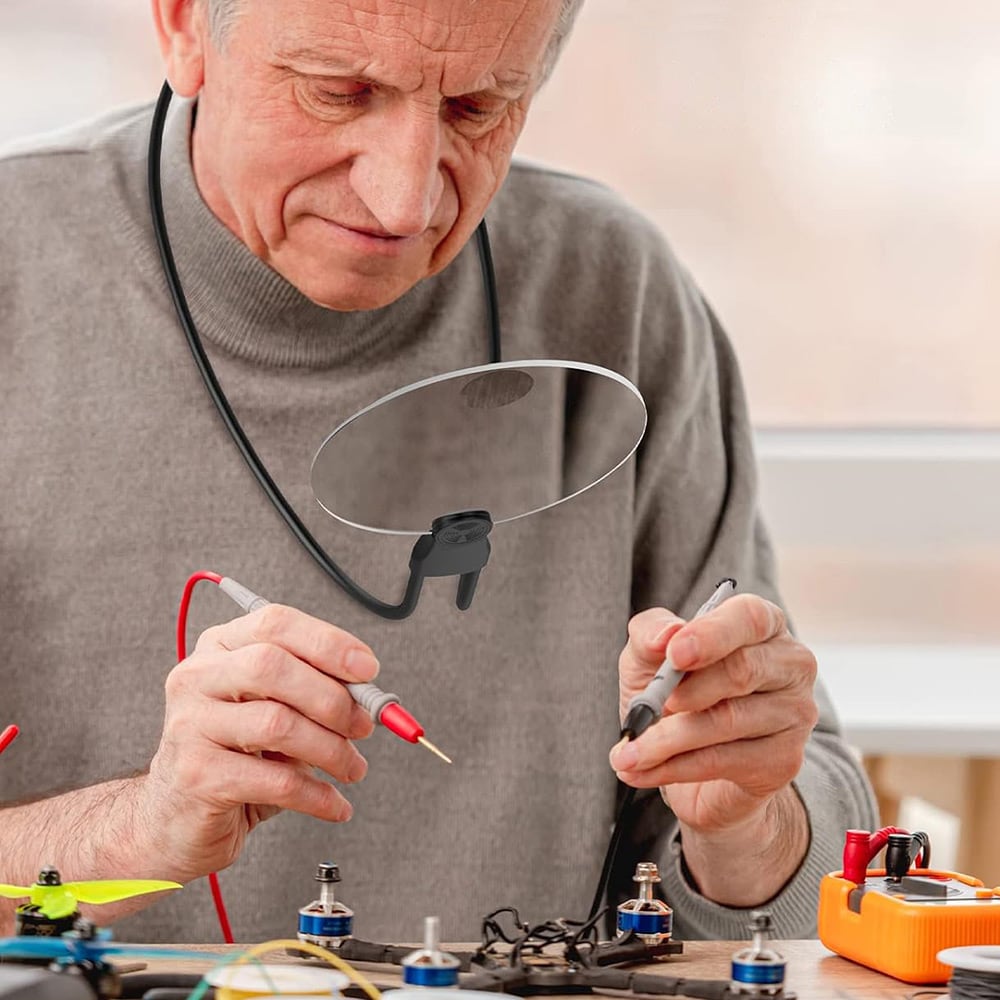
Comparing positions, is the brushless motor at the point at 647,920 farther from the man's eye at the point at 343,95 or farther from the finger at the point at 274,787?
the man's eye at the point at 343,95

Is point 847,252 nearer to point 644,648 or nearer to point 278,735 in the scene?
point 644,648

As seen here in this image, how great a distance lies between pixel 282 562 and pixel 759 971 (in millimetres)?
847

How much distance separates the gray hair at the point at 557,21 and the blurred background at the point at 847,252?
2.59 feet

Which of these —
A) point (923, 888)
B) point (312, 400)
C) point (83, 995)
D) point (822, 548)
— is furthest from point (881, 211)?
point (83, 995)

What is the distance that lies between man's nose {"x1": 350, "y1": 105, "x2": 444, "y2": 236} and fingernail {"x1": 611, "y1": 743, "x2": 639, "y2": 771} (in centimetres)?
52

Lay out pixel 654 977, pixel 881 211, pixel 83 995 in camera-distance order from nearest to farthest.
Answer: pixel 83 995
pixel 654 977
pixel 881 211

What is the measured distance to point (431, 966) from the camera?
87 centimetres

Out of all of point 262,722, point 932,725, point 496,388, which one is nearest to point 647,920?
point 262,722

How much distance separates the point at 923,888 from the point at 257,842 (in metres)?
0.79

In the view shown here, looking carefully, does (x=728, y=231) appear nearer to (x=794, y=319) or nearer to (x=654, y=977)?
(x=794, y=319)

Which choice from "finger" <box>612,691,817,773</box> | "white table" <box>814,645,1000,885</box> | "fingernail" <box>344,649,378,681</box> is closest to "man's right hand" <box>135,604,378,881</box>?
"fingernail" <box>344,649,378,681</box>

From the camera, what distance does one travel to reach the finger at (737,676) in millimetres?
1173

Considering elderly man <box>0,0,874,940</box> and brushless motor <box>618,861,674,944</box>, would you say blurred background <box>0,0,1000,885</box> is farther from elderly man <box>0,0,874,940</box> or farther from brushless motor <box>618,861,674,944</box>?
brushless motor <box>618,861,674,944</box>

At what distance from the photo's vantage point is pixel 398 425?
1.21 m
